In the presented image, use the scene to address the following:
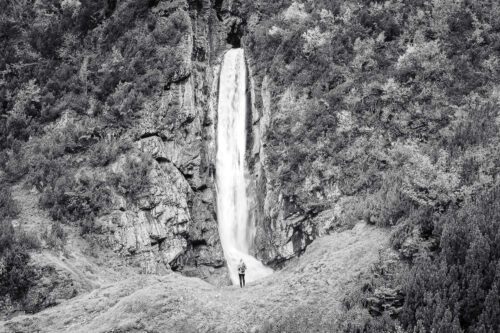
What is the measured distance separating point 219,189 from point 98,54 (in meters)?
12.3

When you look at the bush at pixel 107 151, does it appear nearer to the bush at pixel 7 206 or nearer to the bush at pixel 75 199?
the bush at pixel 75 199

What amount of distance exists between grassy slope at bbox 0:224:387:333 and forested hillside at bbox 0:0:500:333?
69.3 inches

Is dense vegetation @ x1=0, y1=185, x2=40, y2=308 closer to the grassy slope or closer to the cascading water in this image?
the grassy slope

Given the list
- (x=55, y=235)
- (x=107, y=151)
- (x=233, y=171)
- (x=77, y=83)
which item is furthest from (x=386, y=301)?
(x=77, y=83)

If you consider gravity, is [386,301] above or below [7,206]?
below

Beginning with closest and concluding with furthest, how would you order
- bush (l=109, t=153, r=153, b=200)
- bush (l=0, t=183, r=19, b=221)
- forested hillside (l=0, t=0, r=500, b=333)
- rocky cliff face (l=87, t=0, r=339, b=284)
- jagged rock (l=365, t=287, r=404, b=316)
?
jagged rock (l=365, t=287, r=404, b=316) → forested hillside (l=0, t=0, r=500, b=333) → bush (l=0, t=183, r=19, b=221) → rocky cliff face (l=87, t=0, r=339, b=284) → bush (l=109, t=153, r=153, b=200)

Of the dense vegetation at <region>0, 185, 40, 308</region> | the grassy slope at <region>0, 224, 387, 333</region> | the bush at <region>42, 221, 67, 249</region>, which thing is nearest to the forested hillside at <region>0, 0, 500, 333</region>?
the dense vegetation at <region>0, 185, 40, 308</region>

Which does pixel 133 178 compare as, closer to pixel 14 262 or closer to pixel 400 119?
pixel 14 262

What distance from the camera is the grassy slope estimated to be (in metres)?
11.5

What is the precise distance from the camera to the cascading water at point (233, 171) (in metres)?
25.4

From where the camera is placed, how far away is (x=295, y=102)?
2519cm

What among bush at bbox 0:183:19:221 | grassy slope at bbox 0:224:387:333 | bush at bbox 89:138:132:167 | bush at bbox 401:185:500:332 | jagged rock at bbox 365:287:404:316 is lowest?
grassy slope at bbox 0:224:387:333

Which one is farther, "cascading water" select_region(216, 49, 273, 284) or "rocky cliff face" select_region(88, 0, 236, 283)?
"cascading water" select_region(216, 49, 273, 284)

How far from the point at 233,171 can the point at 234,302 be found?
15.3 metres
